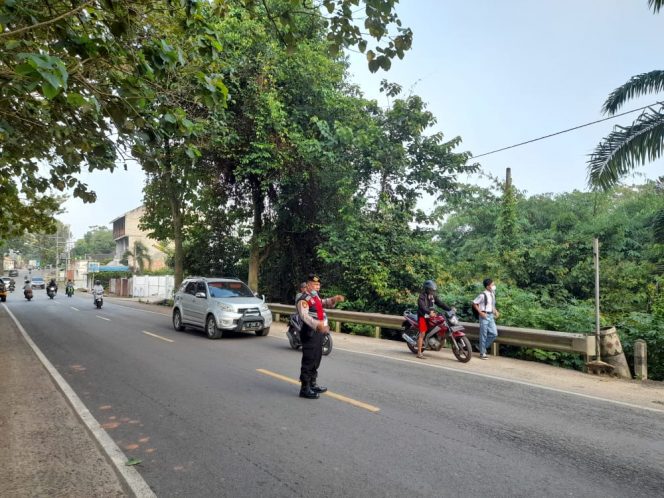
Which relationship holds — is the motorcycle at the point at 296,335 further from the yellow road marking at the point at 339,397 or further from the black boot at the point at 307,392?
the black boot at the point at 307,392

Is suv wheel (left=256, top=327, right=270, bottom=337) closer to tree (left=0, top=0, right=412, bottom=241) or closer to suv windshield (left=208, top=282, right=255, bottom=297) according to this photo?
suv windshield (left=208, top=282, right=255, bottom=297)

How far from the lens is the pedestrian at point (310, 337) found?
6.62 metres

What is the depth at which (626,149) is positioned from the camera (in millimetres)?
12125

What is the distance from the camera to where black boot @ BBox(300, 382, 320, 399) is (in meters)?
6.61

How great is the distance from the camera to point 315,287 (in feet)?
22.9

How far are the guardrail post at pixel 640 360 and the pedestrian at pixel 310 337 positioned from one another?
5961mm

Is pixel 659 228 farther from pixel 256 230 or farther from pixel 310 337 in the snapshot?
pixel 256 230

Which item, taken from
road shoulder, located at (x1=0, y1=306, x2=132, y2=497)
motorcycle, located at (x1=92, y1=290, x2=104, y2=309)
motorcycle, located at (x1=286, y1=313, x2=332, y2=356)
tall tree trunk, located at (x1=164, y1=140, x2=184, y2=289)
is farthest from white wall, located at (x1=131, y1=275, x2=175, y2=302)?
road shoulder, located at (x1=0, y1=306, x2=132, y2=497)

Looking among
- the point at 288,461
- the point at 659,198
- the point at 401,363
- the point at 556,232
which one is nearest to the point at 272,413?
the point at 288,461

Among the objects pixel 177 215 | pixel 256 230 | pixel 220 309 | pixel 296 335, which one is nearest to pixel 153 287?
pixel 177 215

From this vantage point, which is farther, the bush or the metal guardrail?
the metal guardrail

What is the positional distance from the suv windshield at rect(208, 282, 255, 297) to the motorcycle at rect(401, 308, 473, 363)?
17.9 feet

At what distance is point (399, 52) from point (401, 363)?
6.31 metres

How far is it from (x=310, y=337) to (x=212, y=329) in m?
7.15
